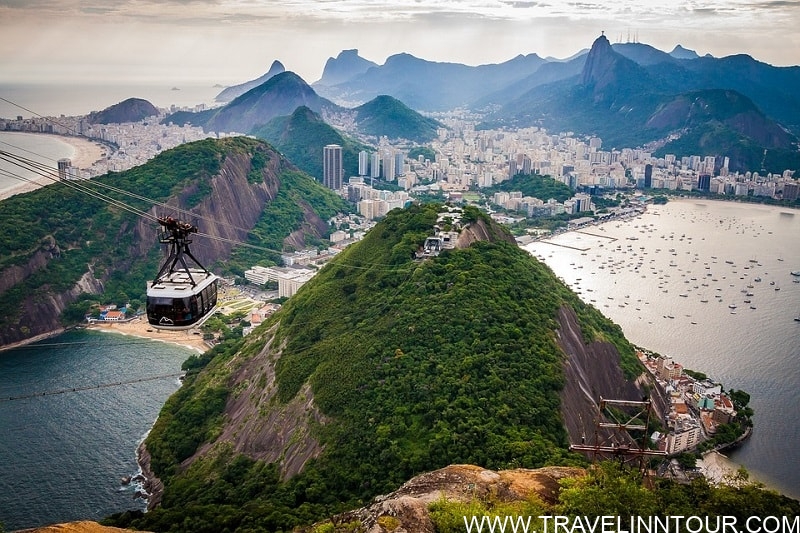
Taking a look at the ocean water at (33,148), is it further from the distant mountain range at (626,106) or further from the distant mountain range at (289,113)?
the distant mountain range at (289,113)

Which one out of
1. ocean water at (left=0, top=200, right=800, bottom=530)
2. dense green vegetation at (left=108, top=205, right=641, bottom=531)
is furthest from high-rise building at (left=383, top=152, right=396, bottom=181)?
dense green vegetation at (left=108, top=205, right=641, bottom=531)

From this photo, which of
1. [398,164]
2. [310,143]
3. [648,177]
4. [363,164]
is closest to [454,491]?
[363,164]

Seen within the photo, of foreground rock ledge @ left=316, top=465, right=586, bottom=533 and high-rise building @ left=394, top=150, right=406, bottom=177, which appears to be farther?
high-rise building @ left=394, top=150, right=406, bottom=177

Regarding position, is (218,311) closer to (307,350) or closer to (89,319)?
(89,319)

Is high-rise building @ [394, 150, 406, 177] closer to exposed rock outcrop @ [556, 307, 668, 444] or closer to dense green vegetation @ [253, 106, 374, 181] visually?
dense green vegetation @ [253, 106, 374, 181]

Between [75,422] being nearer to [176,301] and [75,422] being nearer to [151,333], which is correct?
[151,333]

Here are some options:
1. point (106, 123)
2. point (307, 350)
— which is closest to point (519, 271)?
point (307, 350)

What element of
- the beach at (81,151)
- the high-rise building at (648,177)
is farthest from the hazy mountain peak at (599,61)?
the beach at (81,151)
